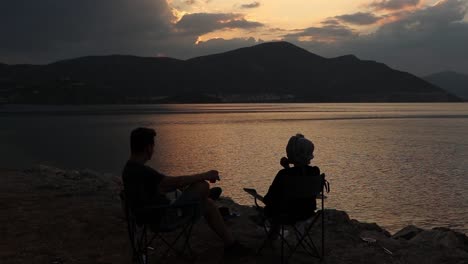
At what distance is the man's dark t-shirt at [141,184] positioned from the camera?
582cm

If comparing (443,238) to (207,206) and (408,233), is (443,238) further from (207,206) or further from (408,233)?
(207,206)

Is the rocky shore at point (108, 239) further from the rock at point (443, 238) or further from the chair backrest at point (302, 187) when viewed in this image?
the chair backrest at point (302, 187)

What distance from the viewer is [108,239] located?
762cm

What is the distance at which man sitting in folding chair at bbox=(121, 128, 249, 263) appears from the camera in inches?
230

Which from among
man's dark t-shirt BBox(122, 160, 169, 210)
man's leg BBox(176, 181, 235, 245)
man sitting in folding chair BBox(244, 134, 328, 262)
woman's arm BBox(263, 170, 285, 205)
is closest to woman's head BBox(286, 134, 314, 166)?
man sitting in folding chair BBox(244, 134, 328, 262)

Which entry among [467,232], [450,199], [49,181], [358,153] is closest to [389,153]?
[358,153]

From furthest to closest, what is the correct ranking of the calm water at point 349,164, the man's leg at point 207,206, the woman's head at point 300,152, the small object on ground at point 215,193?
1. the calm water at point 349,164
2. the small object on ground at point 215,193
3. the woman's head at point 300,152
4. the man's leg at point 207,206

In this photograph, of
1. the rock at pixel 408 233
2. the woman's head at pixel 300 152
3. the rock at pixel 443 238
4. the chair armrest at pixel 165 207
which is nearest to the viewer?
the chair armrest at pixel 165 207

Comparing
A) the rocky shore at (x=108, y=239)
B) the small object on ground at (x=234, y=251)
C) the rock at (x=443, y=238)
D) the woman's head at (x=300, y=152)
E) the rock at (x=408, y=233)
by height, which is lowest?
the rock at (x=408, y=233)

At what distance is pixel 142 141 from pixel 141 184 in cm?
52

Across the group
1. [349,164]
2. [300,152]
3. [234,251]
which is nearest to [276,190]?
[300,152]

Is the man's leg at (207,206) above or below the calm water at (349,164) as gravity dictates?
above

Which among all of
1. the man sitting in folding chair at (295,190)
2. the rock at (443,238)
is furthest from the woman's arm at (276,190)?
the rock at (443,238)

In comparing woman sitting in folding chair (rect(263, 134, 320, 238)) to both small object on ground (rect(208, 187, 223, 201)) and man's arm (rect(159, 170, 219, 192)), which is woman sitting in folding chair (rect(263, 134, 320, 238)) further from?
man's arm (rect(159, 170, 219, 192))
